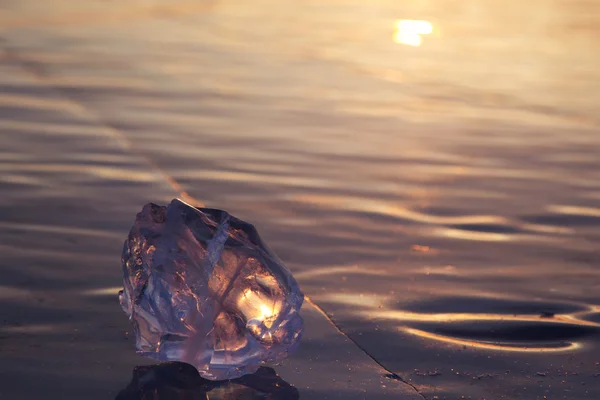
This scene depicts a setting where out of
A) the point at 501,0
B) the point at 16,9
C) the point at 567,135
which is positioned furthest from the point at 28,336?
the point at 501,0

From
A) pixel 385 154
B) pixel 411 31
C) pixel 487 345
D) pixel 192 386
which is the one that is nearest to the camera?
pixel 192 386

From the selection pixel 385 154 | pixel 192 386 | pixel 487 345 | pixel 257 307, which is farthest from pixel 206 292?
pixel 385 154

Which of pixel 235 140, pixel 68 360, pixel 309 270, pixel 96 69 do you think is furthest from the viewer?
pixel 96 69

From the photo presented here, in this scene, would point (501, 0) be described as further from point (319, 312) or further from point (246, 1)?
point (319, 312)

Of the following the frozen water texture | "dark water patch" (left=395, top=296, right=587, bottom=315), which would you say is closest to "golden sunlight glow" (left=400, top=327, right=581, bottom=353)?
"dark water patch" (left=395, top=296, right=587, bottom=315)

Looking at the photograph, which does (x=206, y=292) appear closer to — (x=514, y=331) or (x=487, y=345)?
(x=487, y=345)

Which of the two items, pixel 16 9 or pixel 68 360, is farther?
pixel 16 9
